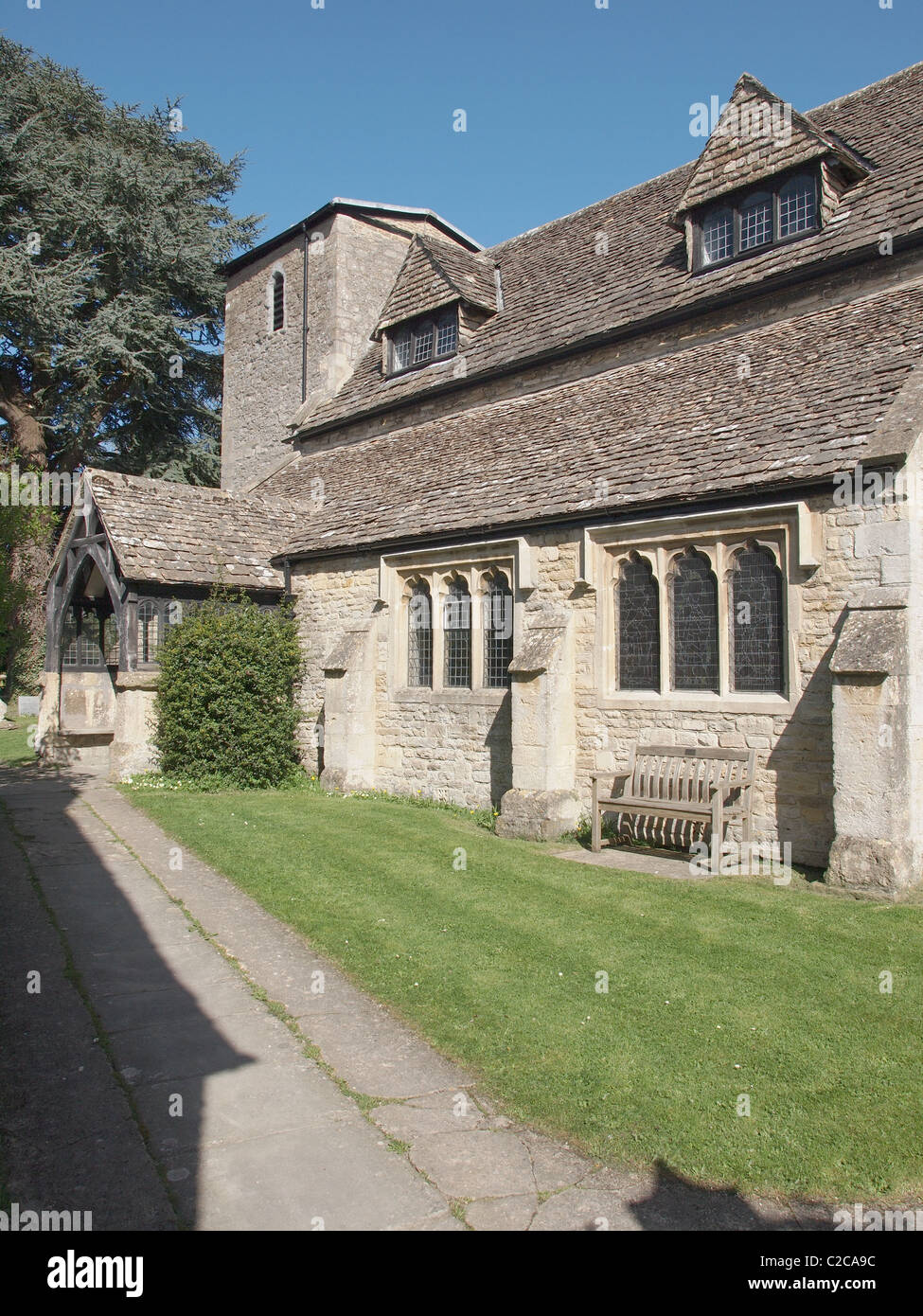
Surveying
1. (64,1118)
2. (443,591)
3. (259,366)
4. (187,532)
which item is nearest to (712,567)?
(443,591)

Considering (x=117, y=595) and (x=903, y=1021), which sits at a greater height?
(x=117, y=595)

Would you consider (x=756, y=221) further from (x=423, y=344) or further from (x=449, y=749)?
(x=449, y=749)

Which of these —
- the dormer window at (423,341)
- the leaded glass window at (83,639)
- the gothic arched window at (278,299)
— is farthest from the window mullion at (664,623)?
the gothic arched window at (278,299)

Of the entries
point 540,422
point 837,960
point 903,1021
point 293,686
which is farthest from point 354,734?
point 903,1021

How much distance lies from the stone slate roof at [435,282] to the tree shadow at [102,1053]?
42.7 ft

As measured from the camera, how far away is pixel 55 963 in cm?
588

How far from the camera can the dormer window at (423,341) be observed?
17234 mm

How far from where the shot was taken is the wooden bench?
854cm

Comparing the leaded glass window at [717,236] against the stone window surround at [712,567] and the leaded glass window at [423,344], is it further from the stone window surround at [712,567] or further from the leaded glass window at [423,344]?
the leaded glass window at [423,344]

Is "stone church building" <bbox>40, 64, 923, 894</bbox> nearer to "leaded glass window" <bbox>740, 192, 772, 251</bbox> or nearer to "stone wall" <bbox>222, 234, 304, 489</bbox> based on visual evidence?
"leaded glass window" <bbox>740, 192, 772, 251</bbox>

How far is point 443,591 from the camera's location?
12.9 meters
